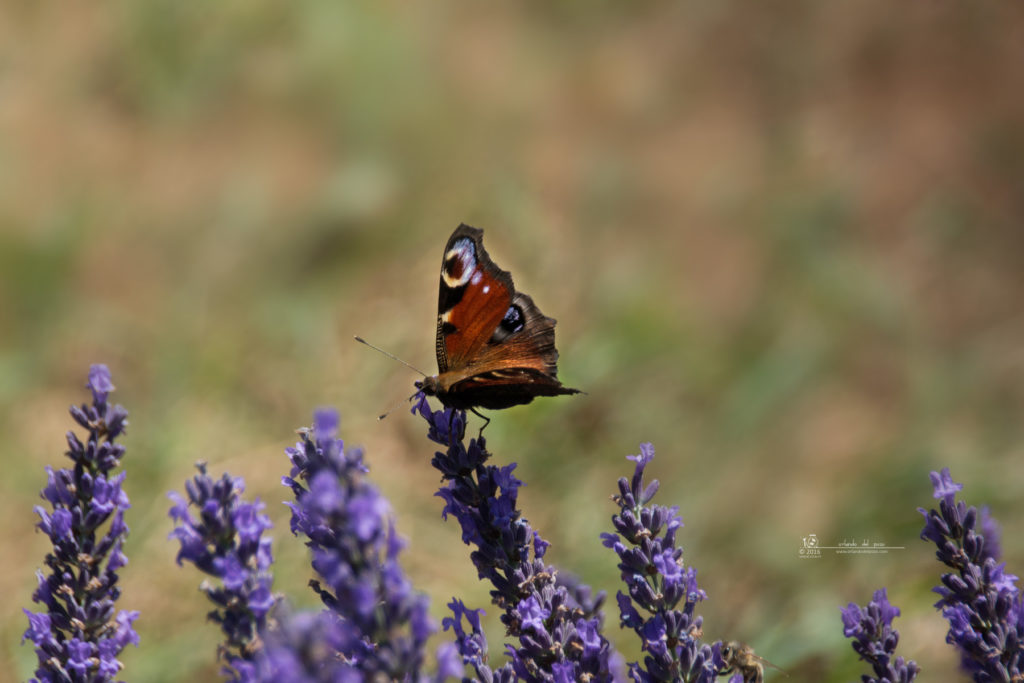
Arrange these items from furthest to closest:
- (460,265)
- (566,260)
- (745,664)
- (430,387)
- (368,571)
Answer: (566,260)
(460,265)
(430,387)
(745,664)
(368,571)

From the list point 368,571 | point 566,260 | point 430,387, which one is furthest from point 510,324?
point 566,260

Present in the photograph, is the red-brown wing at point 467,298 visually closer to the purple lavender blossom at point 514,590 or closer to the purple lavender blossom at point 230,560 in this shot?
the purple lavender blossom at point 514,590

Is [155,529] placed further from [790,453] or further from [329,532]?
[790,453]

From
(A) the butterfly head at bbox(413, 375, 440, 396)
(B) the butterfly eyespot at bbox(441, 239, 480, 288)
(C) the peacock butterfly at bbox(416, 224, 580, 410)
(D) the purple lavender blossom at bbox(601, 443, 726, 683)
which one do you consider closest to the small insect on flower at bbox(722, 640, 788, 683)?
(D) the purple lavender blossom at bbox(601, 443, 726, 683)

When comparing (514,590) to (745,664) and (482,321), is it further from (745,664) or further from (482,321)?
(482,321)

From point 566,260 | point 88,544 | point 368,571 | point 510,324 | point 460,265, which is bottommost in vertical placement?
point 368,571

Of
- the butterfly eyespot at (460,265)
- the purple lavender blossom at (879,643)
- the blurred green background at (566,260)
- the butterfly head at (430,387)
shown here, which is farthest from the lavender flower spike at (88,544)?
the blurred green background at (566,260)
